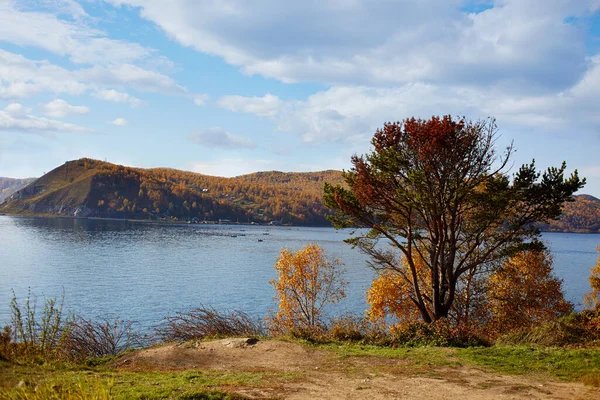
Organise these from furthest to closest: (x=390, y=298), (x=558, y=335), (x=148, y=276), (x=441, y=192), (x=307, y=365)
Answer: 1. (x=148, y=276)
2. (x=390, y=298)
3. (x=441, y=192)
4. (x=558, y=335)
5. (x=307, y=365)

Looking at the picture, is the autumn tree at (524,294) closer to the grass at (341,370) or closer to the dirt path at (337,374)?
the grass at (341,370)

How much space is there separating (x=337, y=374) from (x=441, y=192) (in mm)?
10581

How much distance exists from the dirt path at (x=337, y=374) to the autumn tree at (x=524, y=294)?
16.2m

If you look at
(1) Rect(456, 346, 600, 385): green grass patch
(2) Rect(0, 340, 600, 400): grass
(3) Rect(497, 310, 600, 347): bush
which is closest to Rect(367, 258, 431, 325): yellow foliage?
(3) Rect(497, 310, 600, 347): bush

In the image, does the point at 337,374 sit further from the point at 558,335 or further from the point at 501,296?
the point at 501,296

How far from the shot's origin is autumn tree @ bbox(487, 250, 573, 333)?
2836 cm

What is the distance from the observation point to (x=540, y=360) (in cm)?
1377

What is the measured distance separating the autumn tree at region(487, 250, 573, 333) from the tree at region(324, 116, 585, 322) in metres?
7.51

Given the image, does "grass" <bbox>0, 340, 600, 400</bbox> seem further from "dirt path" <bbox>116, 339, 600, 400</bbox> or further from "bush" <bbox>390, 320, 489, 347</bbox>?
"bush" <bbox>390, 320, 489, 347</bbox>

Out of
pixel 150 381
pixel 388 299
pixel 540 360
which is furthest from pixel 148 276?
pixel 540 360

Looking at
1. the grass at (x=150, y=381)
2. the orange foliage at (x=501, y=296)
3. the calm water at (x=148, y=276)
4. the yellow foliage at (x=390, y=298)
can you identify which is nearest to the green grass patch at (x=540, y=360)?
the grass at (x=150, y=381)

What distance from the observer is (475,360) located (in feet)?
46.6

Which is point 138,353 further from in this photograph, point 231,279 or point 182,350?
point 231,279

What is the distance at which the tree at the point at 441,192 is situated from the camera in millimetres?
20047
